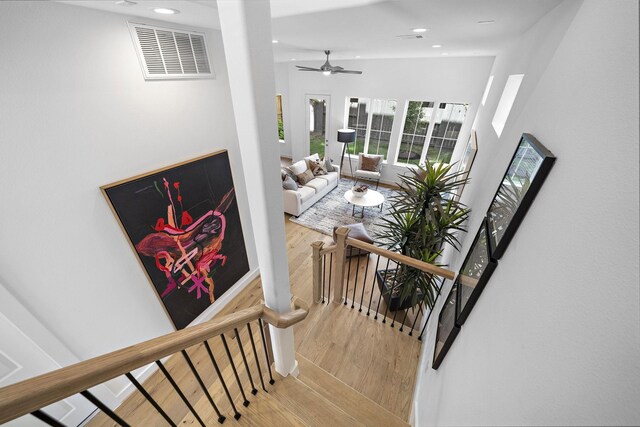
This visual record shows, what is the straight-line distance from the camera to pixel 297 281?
3281 millimetres

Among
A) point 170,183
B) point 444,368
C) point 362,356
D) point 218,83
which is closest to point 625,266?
point 444,368

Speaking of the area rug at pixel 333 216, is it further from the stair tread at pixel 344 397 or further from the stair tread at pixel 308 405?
the stair tread at pixel 308 405

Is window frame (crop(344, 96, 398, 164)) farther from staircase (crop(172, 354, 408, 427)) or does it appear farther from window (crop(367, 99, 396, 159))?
staircase (crop(172, 354, 408, 427))

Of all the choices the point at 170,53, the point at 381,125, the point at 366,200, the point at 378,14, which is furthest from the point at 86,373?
the point at 381,125

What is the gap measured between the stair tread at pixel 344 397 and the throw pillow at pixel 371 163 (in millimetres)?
4960

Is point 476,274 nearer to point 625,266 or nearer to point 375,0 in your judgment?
point 625,266

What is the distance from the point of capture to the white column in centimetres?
A: 67

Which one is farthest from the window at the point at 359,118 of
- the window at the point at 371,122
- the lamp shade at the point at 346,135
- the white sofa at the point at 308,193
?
the white sofa at the point at 308,193

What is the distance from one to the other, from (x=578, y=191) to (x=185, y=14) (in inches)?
85.3

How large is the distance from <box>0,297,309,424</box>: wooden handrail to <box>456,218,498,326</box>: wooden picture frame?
1154 millimetres

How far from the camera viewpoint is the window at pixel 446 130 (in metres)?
5.29

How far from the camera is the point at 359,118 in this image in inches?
248

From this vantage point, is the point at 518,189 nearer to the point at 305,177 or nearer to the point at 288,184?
the point at 288,184

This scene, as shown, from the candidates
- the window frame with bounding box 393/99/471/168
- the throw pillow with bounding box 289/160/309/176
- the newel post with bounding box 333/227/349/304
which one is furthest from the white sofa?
the newel post with bounding box 333/227/349/304
